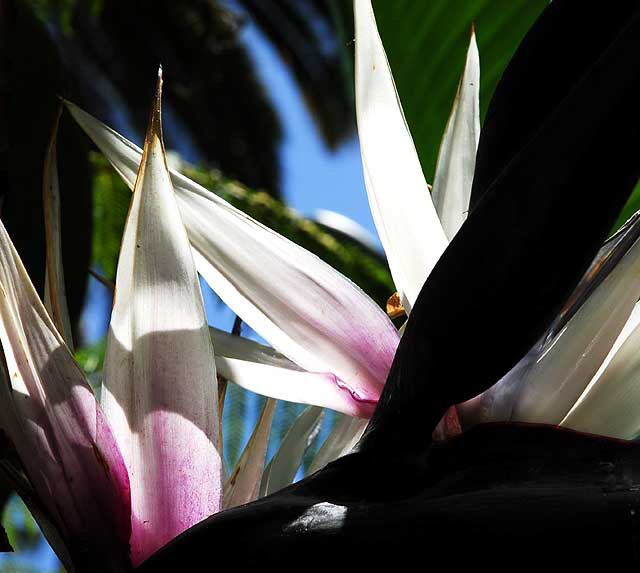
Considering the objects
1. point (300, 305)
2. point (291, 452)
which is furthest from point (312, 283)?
point (291, 452)

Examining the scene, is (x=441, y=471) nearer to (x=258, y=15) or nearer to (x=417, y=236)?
→ (x=417, y=236)

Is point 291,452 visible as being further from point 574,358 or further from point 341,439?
point 574,358

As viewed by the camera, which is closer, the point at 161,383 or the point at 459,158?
the point at 161,383

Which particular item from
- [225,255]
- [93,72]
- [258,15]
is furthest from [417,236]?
[258,15]

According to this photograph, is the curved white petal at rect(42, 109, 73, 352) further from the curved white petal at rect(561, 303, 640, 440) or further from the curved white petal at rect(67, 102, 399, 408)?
the curved white petal at rect(561, 303, 640, 440)

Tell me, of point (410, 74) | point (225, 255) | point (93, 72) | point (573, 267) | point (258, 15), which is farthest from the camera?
point (258, 15)
